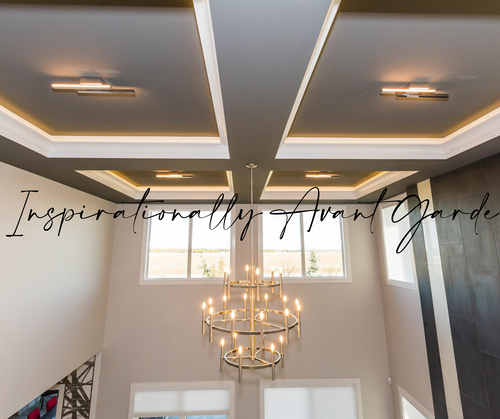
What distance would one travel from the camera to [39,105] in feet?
6.52

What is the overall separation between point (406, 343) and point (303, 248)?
2.14 metres

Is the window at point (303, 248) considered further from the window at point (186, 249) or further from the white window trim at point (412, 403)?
the white window trim at point (412, 403)

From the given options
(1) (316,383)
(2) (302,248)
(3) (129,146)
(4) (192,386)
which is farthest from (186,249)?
(1) (316,383)

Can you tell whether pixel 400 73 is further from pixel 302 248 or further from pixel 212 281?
pixel 212 281

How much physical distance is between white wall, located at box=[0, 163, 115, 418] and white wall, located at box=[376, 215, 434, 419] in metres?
4.91

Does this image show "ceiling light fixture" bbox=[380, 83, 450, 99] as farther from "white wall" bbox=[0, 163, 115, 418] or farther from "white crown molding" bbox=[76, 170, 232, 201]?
"white wall" bbox=[0, 163, 115, 418]

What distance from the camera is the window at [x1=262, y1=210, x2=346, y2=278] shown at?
488 centimetres

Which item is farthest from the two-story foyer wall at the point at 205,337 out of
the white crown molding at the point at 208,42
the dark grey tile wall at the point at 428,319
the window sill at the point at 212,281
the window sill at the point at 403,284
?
the white crown molding at the point at 208,42

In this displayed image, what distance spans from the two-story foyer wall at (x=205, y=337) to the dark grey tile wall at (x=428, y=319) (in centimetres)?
119

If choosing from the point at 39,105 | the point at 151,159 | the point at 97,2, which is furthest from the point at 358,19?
the point at 39,105

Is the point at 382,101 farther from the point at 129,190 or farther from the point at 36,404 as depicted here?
the point at 36,404

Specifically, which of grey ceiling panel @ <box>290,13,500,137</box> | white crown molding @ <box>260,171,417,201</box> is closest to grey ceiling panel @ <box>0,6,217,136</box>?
grey ceiling panel @ <box>290,13,500,137</box>

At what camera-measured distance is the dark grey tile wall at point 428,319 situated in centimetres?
333

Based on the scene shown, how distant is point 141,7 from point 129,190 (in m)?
3.37
